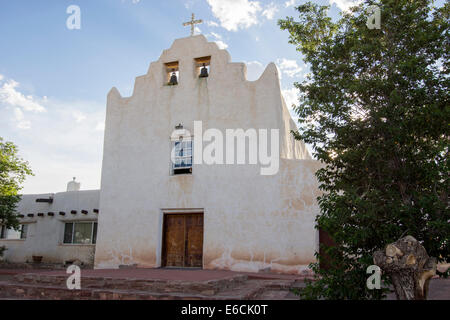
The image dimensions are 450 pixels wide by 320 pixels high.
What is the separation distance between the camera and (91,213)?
17359 millimetres

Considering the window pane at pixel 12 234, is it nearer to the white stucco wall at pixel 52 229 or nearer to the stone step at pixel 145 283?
the white stucco wall at pixel 52 229

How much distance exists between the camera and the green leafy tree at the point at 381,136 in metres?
5.72

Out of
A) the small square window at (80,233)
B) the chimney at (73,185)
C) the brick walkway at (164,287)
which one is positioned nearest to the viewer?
the brick walkway at (164,287)

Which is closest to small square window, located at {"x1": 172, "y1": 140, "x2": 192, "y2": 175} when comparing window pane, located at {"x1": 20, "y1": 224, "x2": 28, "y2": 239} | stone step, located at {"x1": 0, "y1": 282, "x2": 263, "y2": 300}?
stone step, located at {"x1": 0, "y1": 282, "x2": 263, "y2": 300}

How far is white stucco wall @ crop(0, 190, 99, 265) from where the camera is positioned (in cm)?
1733

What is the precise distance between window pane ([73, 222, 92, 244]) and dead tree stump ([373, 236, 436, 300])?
14761 mm

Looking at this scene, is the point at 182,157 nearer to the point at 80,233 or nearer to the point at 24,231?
the point at 80,233

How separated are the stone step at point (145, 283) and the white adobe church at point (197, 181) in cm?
193

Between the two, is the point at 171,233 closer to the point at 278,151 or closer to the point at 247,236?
the point at 247,236

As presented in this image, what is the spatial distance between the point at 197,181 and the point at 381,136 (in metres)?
7.38

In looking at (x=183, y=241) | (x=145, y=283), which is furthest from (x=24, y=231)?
(x=145, y=283)

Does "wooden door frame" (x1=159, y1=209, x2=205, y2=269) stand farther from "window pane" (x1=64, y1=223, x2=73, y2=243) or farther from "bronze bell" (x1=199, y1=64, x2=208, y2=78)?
"window pane" (x1=64, y1=223, x2=73, y2=243)

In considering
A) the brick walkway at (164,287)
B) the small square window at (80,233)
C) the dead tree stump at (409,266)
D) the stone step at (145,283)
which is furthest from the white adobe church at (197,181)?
the dead tree stump at (409,266)

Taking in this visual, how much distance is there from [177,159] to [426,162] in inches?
353
